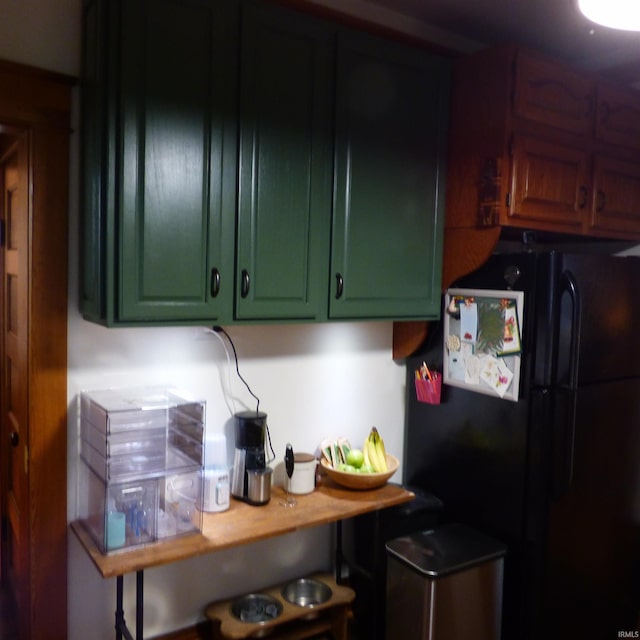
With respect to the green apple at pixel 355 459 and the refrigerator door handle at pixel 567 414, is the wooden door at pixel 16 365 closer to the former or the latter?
the green apple at pixel 355 459

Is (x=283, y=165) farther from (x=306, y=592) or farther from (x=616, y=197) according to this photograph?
(x=306, y=592)

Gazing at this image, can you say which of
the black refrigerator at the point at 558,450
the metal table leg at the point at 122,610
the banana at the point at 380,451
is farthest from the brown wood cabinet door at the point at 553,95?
the metal table leg at the point at 122,610

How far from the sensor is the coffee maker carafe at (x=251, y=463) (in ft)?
6.75

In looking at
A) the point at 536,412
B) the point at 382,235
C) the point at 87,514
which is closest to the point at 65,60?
the point at 382,235

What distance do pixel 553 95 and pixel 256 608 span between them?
219cm

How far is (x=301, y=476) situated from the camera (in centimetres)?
217

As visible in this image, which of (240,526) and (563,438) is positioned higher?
(563,438)

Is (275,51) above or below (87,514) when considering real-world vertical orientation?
above

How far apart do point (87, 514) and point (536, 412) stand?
60.0 inches

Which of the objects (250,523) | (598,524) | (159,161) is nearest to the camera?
(159,161)

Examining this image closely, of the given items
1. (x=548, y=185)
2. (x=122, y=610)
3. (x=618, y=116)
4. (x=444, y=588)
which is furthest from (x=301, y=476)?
(x=618, y=116)

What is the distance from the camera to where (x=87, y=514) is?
73.8 inches

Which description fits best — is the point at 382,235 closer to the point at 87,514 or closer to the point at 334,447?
the point at 334,447

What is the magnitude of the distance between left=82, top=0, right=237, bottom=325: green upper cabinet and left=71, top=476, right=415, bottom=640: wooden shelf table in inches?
25.7
